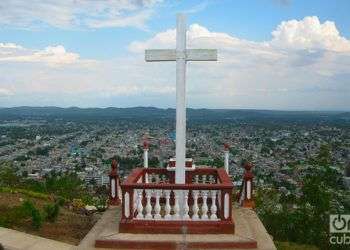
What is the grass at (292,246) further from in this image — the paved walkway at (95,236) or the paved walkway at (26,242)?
the paved walkway at (26,242)

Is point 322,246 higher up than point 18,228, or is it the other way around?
point 18,228

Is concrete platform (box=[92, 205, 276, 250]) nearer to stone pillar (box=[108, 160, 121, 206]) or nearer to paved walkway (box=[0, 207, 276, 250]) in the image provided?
paved walkway (box=[0, 207, 276, 250])

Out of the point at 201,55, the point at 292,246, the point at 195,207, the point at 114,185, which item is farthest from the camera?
the point at 292,246

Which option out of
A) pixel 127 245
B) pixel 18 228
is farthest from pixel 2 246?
pixel 127 245

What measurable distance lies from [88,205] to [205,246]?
4.92 metres

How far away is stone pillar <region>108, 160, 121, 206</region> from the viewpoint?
10473 mm

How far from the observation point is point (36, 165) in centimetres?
4925

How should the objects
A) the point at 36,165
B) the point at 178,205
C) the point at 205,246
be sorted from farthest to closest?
the point at 36,165, the point at 178,205, the point at 205,246

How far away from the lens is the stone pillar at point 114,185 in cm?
1047

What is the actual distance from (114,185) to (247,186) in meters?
2.66

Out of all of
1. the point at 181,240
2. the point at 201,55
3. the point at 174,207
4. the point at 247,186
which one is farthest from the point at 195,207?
the point at 201,55

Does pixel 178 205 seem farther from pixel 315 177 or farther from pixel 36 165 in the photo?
pixel 36 165

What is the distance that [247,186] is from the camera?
10797mm

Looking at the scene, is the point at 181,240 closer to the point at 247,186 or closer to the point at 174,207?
the point at 174,207
